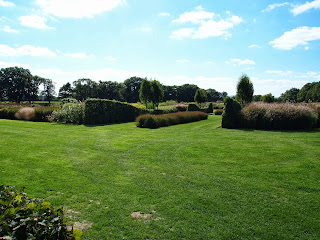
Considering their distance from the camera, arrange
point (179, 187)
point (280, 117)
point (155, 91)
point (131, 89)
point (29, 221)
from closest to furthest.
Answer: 1. point (29, 221)
2. point (179, 187)
3. point (280, 117)
4. point (155, 91)
5. point (131, 89)

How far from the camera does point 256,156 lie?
6.68 metres

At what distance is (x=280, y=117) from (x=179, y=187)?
10.5 meters

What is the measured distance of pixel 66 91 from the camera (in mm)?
70125

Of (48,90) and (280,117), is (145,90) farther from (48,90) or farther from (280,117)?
→ (48,90)

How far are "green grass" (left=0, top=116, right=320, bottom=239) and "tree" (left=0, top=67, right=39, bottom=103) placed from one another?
55.4m

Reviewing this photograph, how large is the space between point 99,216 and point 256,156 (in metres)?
5.17

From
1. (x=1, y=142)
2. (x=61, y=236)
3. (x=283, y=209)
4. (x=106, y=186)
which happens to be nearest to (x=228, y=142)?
(x=283, y=209)

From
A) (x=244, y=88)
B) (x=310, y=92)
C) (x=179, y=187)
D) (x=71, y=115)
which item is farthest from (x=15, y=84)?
(x=310, y=92)

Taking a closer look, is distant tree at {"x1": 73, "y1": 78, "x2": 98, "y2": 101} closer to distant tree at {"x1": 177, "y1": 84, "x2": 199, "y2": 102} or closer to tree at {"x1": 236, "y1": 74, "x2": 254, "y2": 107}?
distant tree at {"x1": 177, "y1": 84, "x2": 199, "y2": 102}

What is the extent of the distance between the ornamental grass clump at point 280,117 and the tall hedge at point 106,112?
9.71 meters

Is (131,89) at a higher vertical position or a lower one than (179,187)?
higher

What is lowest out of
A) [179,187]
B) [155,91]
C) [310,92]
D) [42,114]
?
[179,187]

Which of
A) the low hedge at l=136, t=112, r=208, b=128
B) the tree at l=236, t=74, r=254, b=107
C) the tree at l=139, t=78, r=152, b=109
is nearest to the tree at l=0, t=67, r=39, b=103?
the tree at l=139, t=78, r=152, b=109

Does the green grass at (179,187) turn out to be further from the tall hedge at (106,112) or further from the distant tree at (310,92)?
the distant tree at (310,92)
